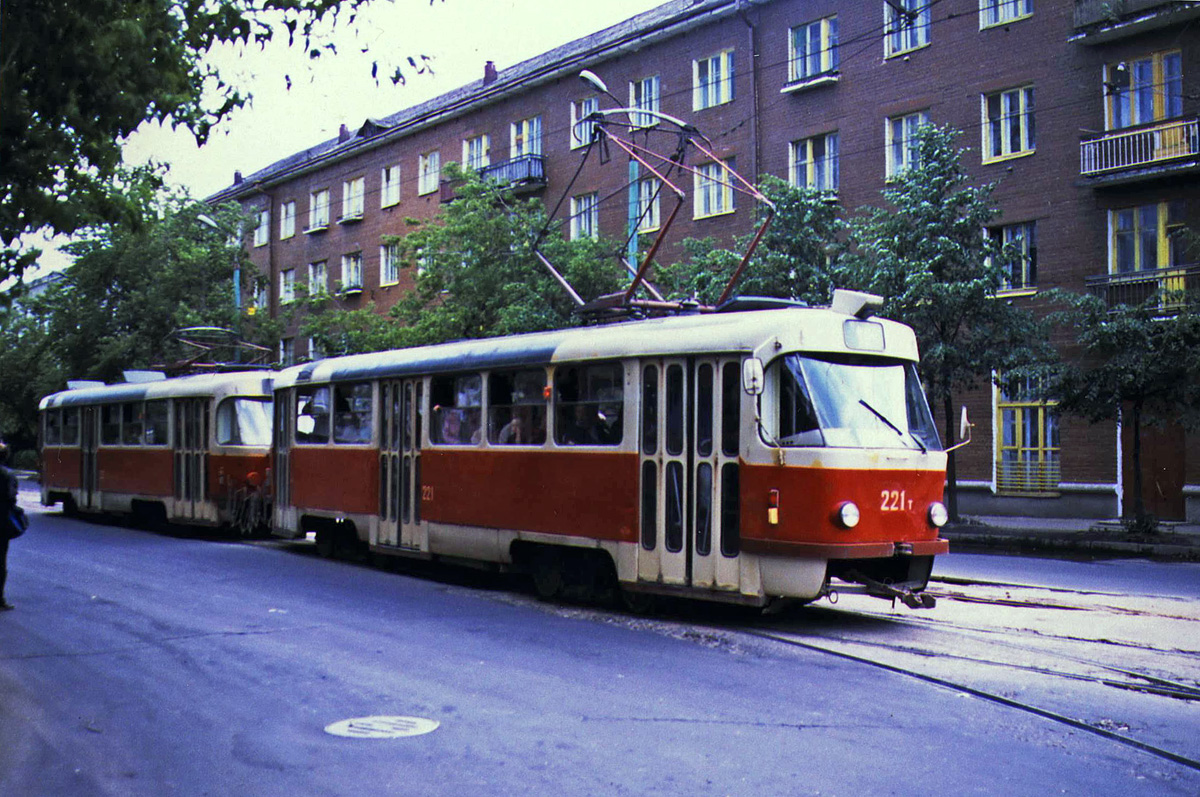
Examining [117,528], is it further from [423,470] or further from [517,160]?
[517,160]

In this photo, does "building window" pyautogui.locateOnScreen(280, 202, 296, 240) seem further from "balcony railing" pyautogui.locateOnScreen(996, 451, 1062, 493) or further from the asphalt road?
the asphalt road

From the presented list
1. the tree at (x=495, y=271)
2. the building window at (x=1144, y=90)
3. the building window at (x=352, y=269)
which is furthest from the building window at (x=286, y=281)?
the building window at (x=1144, y=90)

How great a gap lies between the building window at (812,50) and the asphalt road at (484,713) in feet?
75.9

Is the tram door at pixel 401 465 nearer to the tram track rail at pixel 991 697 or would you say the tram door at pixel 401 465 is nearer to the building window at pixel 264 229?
the tram track rail at pixel 991 697

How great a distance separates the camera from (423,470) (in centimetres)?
1474

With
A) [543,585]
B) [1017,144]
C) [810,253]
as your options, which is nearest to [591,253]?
[810,253]

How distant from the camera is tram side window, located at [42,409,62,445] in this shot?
2783cm

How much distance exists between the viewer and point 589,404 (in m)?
12.1

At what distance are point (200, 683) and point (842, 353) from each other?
19.2 feet

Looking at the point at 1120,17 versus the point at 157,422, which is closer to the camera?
the point at 157,422

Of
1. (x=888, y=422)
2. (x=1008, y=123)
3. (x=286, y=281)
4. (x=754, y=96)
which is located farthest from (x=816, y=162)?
(x=286, y=281)

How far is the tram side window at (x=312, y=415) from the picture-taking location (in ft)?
56.1

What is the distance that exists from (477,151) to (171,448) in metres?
23.5

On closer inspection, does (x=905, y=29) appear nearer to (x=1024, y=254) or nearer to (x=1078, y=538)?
(x=1024, y=254)
